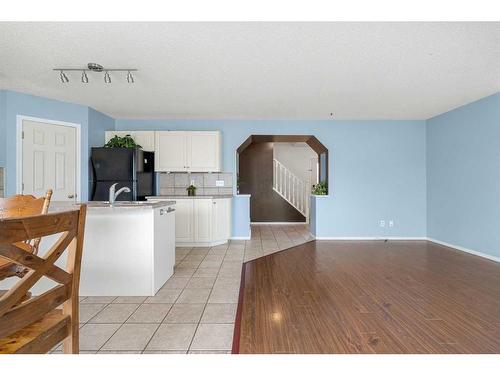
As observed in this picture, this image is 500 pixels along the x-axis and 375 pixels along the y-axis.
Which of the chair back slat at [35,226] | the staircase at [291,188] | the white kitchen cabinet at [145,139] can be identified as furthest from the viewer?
the staircase at [291,188]

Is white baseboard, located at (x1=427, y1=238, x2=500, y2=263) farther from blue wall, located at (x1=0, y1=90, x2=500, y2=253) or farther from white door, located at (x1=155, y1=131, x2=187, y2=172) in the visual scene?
white door, located at (x1=155, y1=131, x2=187, y2=172)

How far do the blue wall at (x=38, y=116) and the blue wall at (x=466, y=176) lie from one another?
619cm

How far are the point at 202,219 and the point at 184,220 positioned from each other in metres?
0.32

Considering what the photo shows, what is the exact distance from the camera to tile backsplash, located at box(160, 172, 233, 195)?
577 centimetres

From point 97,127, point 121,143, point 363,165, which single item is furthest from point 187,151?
point 363,165

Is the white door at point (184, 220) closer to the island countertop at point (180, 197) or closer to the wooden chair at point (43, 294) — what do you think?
the island countertop at point (180, 197)

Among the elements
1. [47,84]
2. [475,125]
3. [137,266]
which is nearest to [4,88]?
[47,84]

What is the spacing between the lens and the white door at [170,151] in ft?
17.7

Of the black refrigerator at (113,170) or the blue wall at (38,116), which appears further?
the black refrigerator at (113,170)

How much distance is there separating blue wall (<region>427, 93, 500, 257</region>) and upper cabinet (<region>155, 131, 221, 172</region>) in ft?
13.5

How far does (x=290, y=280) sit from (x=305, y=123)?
3467 millimetres

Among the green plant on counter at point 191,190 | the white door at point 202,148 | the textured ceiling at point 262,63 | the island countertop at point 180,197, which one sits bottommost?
the island countertop at point 180,197

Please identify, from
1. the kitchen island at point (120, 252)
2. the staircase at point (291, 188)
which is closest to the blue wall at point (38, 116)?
the kitchen island at point (120, 252)

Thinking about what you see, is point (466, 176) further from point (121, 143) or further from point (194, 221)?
point (121, 143)
